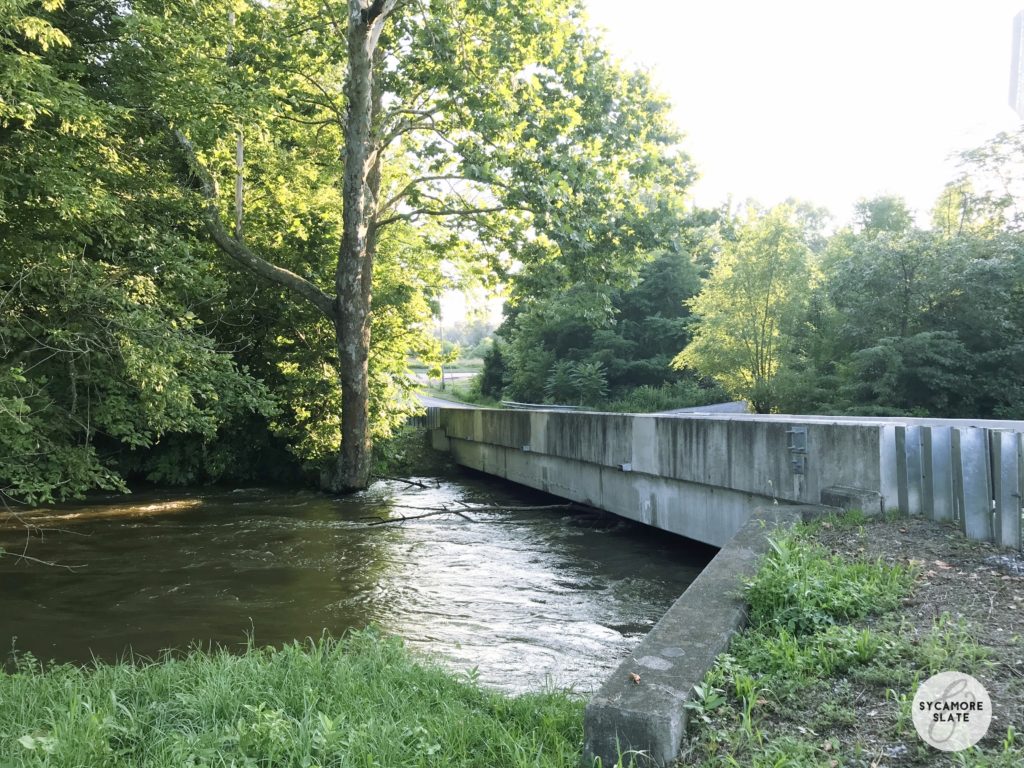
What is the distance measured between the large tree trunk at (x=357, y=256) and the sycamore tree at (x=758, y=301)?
52.4 feet

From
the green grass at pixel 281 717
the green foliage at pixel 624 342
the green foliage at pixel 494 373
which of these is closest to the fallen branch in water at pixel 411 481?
the green grass at pixel 281 717

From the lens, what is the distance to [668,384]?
40531 mm

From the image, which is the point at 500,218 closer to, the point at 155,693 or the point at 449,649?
the point at 449,649

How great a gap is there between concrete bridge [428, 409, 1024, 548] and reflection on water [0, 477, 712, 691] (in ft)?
3.15

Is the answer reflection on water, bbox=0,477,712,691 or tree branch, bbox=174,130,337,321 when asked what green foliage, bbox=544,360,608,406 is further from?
reflection on water, bbox=0,477,712,691

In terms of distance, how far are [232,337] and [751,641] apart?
59.3 feet

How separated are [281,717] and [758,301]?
28.4 m

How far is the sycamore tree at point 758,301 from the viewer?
96.4 ft

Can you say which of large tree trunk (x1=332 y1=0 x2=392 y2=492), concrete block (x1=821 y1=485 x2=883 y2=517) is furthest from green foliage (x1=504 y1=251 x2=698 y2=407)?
concrete block (x1=821 y1=485 x2=883 y2=517)

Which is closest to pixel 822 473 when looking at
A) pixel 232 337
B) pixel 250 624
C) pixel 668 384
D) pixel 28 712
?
pixel 250 624

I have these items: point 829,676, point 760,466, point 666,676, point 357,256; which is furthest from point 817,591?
point 357,256

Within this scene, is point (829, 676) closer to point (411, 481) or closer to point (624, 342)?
point (411, 481)

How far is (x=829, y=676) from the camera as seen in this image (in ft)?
12.7

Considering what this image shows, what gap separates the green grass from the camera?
376 centimetres
